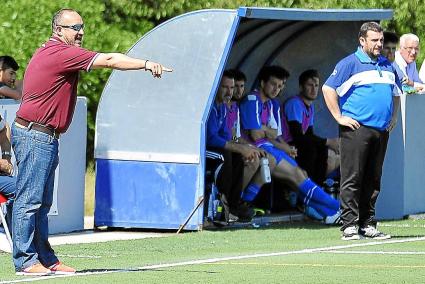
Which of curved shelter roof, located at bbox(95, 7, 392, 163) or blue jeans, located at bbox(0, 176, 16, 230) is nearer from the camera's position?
blue jeans, located at bbox(0, 176, 16, 230)

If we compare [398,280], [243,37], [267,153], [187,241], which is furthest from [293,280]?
[243,37]

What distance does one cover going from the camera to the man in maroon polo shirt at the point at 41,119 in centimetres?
1023

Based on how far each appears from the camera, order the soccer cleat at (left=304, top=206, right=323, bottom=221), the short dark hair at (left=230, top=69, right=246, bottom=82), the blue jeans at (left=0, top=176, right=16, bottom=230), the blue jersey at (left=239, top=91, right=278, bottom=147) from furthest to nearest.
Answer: the soccer cleat at (left=304, top=206, right=323, bottom=221) → the blue jersey at (left=239, top=91, right=278, bottom=147) → the short dark hair at (left=230, top=69, right=246, bottom=82) → the blue jeans at (left=0, top=176, right=16, bottom=230)

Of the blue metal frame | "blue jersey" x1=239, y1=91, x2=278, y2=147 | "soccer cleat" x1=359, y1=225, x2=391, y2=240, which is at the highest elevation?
the blue metal frame

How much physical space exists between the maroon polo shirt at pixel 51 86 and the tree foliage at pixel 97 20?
8.16m

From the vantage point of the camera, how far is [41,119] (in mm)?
10273

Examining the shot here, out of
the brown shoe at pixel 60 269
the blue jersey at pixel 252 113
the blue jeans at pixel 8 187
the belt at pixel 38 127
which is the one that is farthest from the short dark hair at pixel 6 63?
the brown shoe at pixel 60 269

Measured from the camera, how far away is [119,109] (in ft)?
48.8

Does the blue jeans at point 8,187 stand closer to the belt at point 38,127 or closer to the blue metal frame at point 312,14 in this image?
the belt at point 38,127

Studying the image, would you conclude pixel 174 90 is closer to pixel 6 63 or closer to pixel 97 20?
pixel 6 63

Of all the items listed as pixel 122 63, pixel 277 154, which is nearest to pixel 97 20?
pixel 277 154

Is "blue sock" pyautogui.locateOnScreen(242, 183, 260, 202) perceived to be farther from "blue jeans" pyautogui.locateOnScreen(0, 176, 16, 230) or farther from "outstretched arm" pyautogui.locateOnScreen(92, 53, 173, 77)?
"outstretched arm" pyautogui.locateOnScreen(92, 53, 173, 77)

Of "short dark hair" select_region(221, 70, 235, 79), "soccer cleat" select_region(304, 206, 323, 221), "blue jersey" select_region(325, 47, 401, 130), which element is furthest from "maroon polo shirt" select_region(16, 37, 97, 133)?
"soccer cleat" select_region(304, 206, 323, 221)

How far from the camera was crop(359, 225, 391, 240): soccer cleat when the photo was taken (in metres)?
13.8
